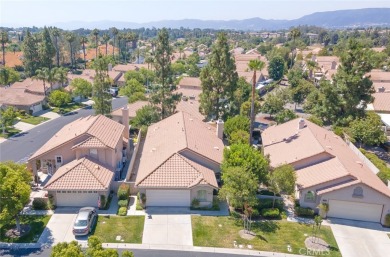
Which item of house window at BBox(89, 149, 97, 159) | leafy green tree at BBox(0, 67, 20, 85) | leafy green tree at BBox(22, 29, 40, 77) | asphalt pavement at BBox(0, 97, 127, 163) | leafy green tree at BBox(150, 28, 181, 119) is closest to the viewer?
house window at BBox(89, 149, 97, 159)

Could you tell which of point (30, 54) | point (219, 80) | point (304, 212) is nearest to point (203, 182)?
point (304, 212)

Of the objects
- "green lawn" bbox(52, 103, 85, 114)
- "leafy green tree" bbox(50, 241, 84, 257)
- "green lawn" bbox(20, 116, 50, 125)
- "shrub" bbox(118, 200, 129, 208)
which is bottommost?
"shrub" bbox(118, 200, 129, 208)

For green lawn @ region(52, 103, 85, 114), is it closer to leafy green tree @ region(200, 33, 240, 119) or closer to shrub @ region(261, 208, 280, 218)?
leafy green tree @ region(200, 33, 240, 119)

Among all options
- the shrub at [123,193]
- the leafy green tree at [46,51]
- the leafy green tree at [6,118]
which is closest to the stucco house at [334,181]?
the shrub at [123,193]

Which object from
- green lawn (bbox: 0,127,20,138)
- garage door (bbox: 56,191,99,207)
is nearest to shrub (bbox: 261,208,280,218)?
garage door (bbox: 56,191,99,207)

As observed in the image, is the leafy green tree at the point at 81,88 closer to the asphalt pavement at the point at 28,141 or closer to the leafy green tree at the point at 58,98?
the leafy green tree at the point at 58,98

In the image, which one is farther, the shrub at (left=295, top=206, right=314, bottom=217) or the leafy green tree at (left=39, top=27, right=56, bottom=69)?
the leafy green tree at (left=39, top=27, right=56, bottom=69)

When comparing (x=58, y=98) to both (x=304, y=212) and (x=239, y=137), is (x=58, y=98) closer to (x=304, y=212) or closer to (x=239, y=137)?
(x=239, y=137)
